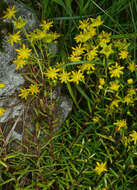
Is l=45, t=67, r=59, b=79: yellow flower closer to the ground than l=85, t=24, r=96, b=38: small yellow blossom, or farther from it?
closer to the ground

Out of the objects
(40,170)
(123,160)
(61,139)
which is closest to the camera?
(40,170)

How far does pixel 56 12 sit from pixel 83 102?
787 millimetres

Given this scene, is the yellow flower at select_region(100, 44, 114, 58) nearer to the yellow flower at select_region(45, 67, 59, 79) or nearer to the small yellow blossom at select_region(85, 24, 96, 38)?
the small yellow blossom at select_region(85, 24, 96, 38)

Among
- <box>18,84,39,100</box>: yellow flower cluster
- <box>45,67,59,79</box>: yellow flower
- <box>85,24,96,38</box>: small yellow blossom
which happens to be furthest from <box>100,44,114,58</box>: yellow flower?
<box>18,84,39,100</box>: yellow flower cluster

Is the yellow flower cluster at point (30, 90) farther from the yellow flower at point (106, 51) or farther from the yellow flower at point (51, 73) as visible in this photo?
the yellow flower at point (106, 51)

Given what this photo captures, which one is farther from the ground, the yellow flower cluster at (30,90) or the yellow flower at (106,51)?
the yellow flower at (106,51)

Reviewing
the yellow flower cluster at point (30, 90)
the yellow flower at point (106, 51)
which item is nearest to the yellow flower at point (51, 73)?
the yellow flower cluster at point (30, 90)

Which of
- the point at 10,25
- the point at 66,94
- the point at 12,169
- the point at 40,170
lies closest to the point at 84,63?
the point at 66,94

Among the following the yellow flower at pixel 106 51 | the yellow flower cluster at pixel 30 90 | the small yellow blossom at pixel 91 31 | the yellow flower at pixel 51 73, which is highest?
the small yellow blossom at pixel 91 31

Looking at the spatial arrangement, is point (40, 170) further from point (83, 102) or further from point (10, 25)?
point (10, 25)

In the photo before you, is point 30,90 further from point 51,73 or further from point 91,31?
point 91,31

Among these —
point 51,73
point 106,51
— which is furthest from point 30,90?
point 106,51

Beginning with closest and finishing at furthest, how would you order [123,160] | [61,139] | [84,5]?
1. [123,160]
2. [61,139]
3. [84,5]

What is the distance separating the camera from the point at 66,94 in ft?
5.67
